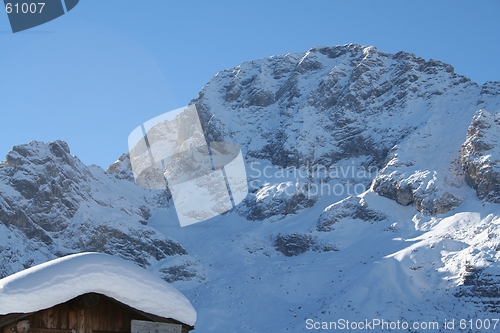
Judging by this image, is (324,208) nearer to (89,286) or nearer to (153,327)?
(153,327)

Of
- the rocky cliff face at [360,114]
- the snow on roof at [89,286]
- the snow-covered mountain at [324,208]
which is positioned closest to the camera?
the snow on roof at [89,286]

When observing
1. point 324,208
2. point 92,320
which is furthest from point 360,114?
point 92,320

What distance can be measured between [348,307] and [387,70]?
6360cm

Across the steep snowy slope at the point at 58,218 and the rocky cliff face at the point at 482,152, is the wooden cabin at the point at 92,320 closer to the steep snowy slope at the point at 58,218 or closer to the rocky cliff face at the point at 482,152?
the steep snowy slope at the point at 58,218

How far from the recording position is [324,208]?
7212 cm

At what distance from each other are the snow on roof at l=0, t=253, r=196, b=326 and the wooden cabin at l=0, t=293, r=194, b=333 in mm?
262

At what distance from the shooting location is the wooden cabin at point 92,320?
697 centimetres

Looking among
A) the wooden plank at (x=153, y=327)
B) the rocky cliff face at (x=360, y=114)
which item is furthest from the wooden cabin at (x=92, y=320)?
the rocky cliff face at (x=360, y=114)

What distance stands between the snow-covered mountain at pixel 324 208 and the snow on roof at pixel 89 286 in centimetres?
3280

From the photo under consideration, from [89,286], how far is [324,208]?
6646cm

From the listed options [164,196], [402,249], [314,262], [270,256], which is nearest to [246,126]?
[164,196]

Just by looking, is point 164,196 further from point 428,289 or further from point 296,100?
point 428,289

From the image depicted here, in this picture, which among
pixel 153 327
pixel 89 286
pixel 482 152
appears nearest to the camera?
pixel 89 286

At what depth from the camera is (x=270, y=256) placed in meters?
64.3
